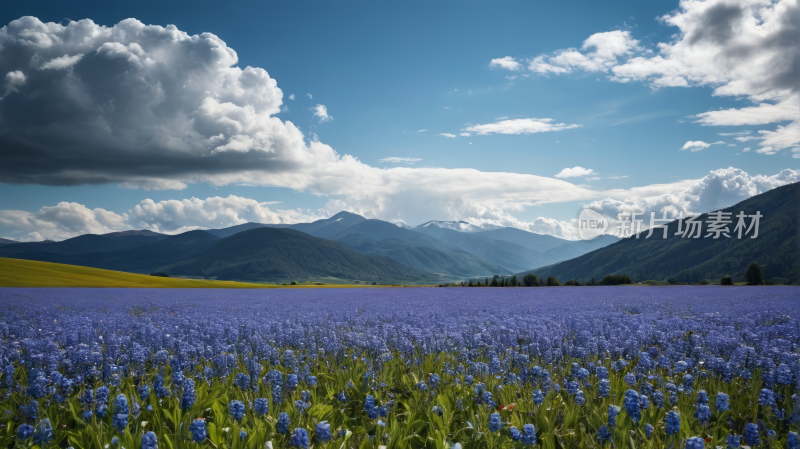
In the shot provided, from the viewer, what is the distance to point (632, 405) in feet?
10.7

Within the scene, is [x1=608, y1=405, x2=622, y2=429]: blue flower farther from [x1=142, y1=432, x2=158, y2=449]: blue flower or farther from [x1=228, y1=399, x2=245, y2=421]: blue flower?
[x1=142, y1=432, x2=158, y2=449]: blue flower

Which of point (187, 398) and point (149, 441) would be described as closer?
point (149, 441)

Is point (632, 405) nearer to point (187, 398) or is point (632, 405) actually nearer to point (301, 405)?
point (301, 405)

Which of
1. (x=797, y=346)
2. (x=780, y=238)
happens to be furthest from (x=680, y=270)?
(x=797, y=346)

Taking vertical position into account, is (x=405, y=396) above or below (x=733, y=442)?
below

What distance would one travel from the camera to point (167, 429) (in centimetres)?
370

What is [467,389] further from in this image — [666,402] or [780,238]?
[780,238]

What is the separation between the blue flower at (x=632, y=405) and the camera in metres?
3.24

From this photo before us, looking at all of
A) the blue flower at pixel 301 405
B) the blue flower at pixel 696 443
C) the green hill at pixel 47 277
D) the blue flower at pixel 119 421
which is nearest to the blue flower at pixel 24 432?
the blue flower at pixel 119 421

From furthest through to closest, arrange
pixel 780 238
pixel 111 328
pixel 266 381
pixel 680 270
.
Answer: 1. pixel 680 270
2. pixel 780 238
3. pixel 111 328
4. pixel 266 381

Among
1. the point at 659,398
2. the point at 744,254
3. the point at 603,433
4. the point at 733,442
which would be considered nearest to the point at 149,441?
the point at 603,433

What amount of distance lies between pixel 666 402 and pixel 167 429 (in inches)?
213

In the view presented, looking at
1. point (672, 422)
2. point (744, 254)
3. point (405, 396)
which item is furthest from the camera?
point (744, 254)

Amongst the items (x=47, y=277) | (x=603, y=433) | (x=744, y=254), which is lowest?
(x=47, y=277)
